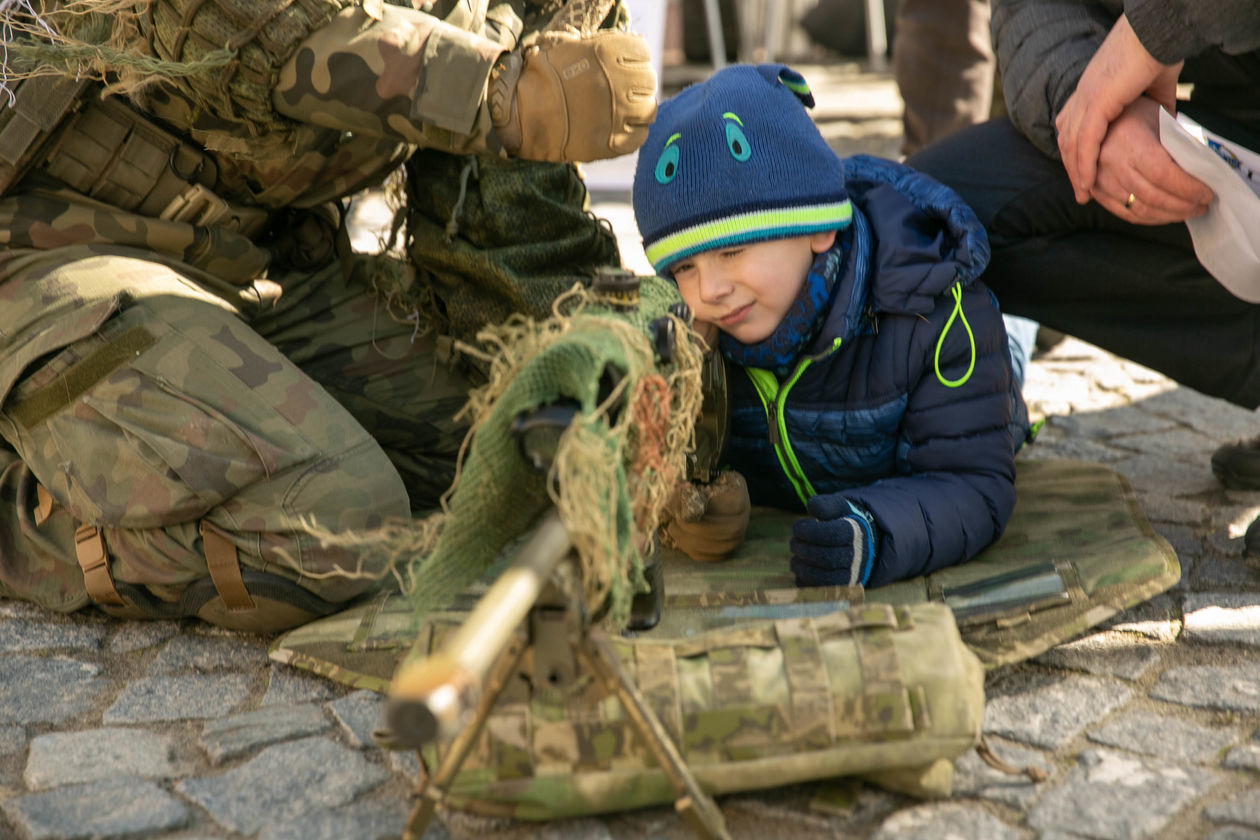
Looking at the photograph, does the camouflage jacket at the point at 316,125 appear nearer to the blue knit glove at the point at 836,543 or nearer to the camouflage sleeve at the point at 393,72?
the camouflage sleeve at the point at 393,72

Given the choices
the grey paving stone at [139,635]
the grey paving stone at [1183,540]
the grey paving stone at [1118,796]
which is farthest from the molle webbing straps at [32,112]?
the grey paving stone at [1183,540]

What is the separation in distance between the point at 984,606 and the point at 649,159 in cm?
111

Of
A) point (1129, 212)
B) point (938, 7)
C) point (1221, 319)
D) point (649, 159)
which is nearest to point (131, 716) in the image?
point (649, 159)

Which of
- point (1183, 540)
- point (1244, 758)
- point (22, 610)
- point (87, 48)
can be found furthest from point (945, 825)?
point (87, 48)

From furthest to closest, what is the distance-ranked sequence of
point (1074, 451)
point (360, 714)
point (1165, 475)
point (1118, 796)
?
point (1074, 451), point (1165, 475), point (360, 714), point (1118, 796)

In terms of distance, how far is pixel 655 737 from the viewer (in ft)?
5.33

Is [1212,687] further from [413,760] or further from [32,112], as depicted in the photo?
[32,112]

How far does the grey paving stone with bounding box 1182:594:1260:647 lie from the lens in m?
2.34

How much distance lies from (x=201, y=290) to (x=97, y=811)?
4.04 feet

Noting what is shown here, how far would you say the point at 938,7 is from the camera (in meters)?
4.89

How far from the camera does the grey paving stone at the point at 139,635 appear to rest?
2484 mm

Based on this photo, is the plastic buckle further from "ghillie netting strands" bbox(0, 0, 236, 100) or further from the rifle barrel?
the rifle barrel

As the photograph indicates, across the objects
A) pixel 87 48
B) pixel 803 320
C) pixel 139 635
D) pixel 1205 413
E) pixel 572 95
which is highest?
pixel 87 48

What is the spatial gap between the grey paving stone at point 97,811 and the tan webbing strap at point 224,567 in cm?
53
